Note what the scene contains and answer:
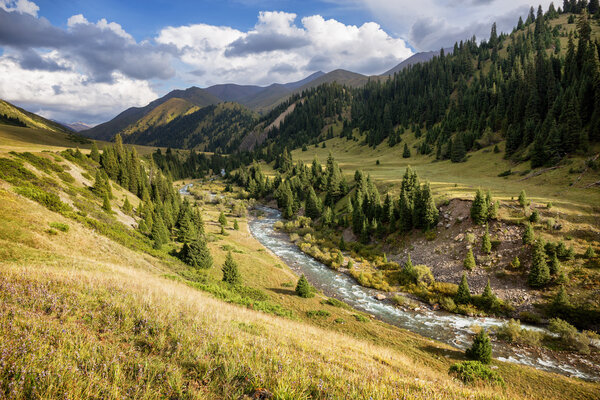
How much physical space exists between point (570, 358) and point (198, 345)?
104 feet

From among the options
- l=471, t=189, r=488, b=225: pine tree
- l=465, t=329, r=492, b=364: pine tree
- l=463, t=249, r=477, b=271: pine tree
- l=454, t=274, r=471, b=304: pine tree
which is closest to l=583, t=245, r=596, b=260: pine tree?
l=471, t=189, r=488, b=225: pine tree

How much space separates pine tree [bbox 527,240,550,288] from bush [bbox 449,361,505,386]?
20.7 m

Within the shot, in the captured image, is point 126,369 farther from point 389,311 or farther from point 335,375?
point 389,311

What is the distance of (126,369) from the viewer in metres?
4.93

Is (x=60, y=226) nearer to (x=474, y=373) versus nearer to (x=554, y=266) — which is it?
(x=474, y=373)

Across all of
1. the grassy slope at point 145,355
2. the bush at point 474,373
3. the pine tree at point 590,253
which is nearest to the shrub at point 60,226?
the grassy slope at point 145,355

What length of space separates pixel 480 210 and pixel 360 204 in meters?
22.6

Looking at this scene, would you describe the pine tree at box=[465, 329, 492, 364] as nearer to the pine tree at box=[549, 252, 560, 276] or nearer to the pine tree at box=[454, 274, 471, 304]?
the pine tree at box=[454, 274, 471, 304]

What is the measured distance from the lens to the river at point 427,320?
21250 millimetres

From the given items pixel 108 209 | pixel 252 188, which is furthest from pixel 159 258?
pixel 252 188

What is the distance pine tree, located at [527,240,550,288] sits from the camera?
94.8 ft

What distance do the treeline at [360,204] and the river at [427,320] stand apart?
1435cm

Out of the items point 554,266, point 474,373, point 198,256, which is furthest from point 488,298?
point 198,256

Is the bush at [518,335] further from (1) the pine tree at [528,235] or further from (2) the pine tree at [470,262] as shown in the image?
(1) the pine tree at [528,235]
